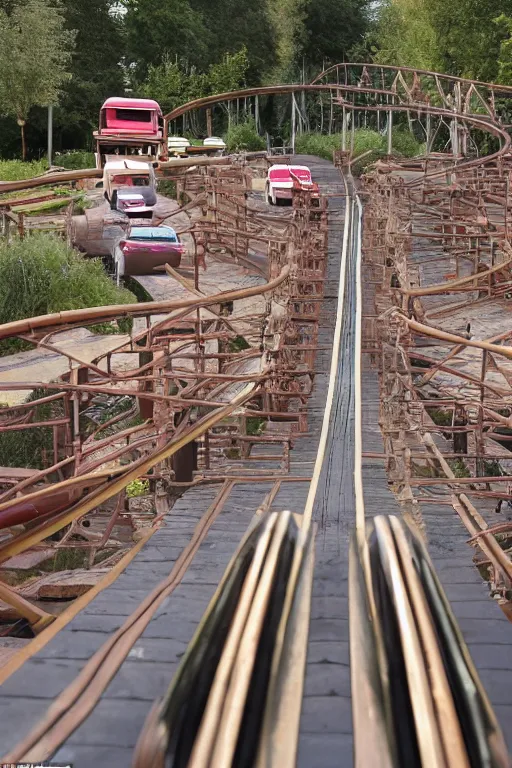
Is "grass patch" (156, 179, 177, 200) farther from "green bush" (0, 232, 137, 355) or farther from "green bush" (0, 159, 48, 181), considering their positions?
"green bush" (0, 232, 137, 355)

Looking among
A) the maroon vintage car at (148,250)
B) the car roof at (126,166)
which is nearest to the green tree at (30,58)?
the car roof at (126,166)

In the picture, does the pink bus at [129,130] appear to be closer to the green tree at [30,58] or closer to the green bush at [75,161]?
the green tree at [30,58]

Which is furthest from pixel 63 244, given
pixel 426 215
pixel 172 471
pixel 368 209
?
pixel 172 471

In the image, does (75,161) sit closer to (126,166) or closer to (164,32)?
(164,32)

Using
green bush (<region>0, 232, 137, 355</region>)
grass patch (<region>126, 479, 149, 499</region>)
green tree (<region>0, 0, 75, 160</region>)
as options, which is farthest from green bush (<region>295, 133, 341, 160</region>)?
grass patch (<region>126, 479, 149, 499</region>)

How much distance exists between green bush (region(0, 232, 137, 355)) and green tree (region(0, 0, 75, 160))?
1828cm

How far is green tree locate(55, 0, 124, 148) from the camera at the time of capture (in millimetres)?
45250

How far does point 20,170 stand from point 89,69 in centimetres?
1103

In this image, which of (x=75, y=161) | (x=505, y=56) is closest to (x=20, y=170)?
(x=75, y=161)

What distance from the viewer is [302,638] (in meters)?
3.71

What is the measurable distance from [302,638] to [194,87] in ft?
151

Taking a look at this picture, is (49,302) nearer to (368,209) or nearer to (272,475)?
(368,209)

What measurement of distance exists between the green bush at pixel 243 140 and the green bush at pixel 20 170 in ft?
28.8

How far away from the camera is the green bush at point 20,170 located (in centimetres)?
3747
